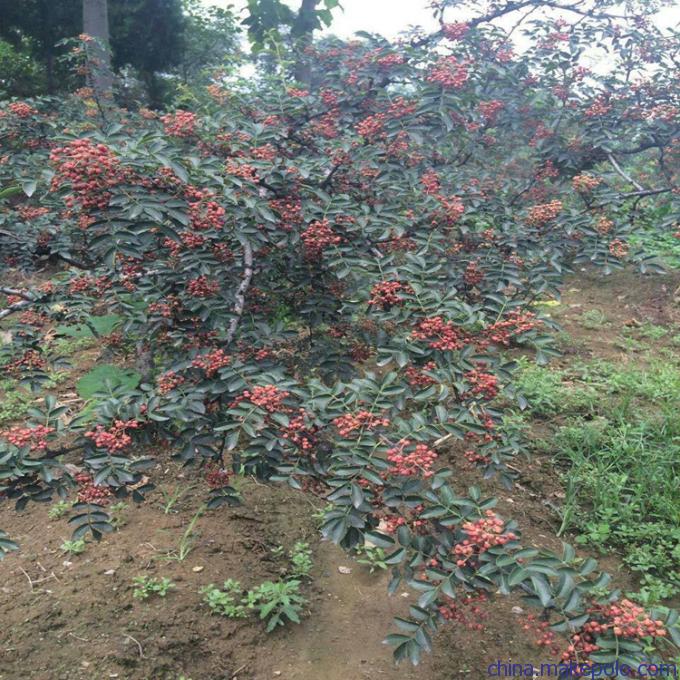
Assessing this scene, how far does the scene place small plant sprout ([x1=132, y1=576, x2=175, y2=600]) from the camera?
247 centimetres

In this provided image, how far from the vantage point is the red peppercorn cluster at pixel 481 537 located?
4.77 feet

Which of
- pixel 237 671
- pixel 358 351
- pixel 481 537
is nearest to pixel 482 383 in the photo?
pixel 481 537

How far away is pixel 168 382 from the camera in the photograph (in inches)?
75.8

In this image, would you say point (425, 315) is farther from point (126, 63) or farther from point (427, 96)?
point (126, 63)

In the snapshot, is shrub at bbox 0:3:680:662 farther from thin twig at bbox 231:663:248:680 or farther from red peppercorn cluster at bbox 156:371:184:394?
thin twig at bbox 231:663:248:680

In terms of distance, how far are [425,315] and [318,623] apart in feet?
4.33

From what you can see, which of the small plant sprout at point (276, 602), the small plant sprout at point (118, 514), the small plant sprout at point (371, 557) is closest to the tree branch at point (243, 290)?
the small plant sprout at point (276, 602)

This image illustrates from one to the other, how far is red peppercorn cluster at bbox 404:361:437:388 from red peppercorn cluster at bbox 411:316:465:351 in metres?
0.06

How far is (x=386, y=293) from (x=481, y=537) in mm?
798

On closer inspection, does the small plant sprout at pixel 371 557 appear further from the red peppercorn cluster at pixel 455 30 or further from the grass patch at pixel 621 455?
the red peppercorn cluster at pixel 455 30

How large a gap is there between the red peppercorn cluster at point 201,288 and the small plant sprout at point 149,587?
3.95 feet

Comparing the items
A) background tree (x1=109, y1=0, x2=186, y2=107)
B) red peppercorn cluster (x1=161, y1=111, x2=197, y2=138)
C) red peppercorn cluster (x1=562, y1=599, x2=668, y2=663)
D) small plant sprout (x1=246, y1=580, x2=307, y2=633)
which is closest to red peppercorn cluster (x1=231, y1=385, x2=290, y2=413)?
red peppercorn cluster (x1=562, y1=599, x2=668, y2=663)

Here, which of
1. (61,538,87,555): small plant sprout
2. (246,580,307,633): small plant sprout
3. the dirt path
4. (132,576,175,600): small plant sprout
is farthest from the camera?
(61,538,87,555): small plant sprout

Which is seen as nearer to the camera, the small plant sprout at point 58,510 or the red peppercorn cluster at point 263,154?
the red peppercorn cluster at point 263,154
